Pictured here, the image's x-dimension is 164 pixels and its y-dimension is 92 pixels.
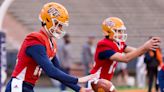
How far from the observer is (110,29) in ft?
33.9

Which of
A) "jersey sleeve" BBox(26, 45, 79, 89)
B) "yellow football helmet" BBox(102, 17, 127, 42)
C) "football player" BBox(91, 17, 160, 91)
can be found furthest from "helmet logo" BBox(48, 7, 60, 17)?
"yellow football helmet" BBox(102, 17, 127, 42)

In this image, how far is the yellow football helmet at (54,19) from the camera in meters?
7.80

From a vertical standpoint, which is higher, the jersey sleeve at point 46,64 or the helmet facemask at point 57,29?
the helmet facemask at point 57,29

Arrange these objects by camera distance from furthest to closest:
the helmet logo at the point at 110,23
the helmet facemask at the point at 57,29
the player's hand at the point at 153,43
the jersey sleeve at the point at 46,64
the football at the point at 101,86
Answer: the helmet logo at the point at 110,23, the player's hand at the point at 153,43, the helmet facemask at the point at 57,29, the football at the point at 101,86, the jersey sleeve at the point at 46,64

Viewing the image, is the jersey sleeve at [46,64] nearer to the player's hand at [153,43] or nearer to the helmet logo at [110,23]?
the player's hand at [153,43]

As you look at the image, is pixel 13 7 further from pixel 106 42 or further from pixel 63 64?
pixel 106 42

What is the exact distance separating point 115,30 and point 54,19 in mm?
2624

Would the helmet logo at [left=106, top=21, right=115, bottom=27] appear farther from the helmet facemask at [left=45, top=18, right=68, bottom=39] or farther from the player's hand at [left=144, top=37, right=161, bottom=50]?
the helmet facemask at [left=45, top=18, right=68, bottom=39]

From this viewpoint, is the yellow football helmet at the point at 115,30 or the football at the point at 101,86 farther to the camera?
the yellow football helmet at the point at 115,30

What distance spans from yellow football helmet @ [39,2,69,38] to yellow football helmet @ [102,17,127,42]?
7.98 ft

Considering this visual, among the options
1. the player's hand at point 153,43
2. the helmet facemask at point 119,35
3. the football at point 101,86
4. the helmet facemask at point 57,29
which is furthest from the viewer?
the helmet facemask at point 119,35

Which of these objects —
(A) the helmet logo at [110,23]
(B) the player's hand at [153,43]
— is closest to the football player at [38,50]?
(B) the player's hand at [153,43]

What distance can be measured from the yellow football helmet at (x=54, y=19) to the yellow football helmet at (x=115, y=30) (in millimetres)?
2432

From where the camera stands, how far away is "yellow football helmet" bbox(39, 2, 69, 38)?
25.6 feet
